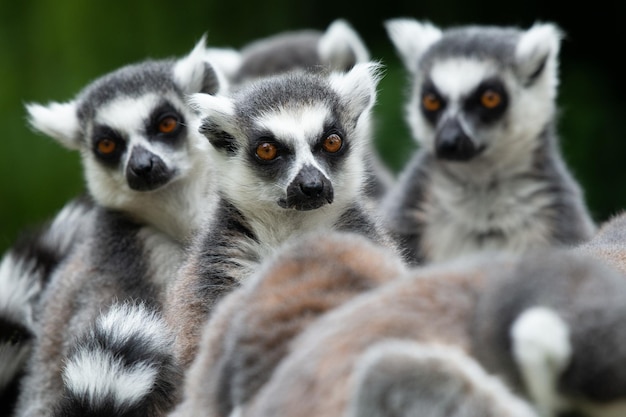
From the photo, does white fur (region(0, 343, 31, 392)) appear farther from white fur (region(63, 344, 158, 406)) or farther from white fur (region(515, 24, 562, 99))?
white fur (region(515, 24, 562, 99))

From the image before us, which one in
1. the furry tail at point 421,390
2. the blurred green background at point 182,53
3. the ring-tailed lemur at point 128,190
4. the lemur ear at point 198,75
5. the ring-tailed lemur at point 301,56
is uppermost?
the furry tail at point 421,390

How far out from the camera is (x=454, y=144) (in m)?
5.51

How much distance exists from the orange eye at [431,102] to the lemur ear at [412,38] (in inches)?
14.2

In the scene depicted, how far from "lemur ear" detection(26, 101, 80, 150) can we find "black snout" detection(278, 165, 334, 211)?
1.82 metres

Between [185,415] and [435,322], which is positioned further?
[185,415]

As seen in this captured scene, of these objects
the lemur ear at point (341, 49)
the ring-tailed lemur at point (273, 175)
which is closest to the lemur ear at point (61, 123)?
the ring-tailed lemur at point (273, 175)

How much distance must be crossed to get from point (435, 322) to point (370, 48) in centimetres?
692

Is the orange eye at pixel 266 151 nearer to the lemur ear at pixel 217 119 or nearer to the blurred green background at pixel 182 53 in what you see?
the lemur ear at pixel 217 119

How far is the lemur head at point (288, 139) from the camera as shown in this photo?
3.82 metres

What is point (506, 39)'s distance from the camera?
5988 mm

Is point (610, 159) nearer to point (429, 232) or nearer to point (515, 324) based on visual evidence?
point (429, 232)

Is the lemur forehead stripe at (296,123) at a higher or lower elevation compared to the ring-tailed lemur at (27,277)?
higher

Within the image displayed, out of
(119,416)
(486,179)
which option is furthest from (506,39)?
(119,416)

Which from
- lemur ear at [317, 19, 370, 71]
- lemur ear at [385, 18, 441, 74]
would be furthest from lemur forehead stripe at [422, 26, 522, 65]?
lemur ear at [317, 19, 370, 71]
